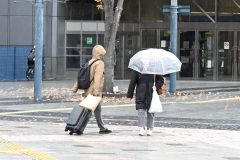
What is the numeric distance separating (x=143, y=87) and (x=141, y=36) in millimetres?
21815

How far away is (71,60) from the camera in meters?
34.9

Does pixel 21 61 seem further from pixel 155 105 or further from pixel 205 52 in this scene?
pixel 155 105

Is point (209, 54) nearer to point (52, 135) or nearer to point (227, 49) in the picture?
point (227, 49)

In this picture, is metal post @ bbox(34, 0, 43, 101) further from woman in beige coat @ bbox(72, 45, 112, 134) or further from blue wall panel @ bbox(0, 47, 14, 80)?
blue wall panel @ bbox(0, 47, 14, 80)

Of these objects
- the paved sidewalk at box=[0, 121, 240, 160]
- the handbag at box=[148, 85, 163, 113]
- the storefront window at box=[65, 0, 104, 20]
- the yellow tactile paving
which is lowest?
the paved sidewalk at box=[0, 121, 240, 160]

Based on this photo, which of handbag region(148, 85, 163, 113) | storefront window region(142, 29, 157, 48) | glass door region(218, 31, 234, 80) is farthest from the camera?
storefront window region(142, 29, 157, 48)

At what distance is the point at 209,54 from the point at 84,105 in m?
22.3

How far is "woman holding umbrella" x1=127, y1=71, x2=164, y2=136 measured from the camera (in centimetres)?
1245

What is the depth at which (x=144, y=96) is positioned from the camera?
492 inches

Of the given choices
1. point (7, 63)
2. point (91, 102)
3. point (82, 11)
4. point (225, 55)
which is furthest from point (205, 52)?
point (91, 102)

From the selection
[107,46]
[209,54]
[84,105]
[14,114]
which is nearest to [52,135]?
[84,105]

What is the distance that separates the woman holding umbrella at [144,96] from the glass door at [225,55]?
21.4m

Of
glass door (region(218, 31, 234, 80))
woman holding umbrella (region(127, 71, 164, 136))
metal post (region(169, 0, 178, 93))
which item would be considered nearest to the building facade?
glass door (region(218, 31, 234, 80))

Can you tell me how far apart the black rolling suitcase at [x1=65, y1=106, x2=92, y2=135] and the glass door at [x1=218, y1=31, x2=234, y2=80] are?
22161 millimetres
